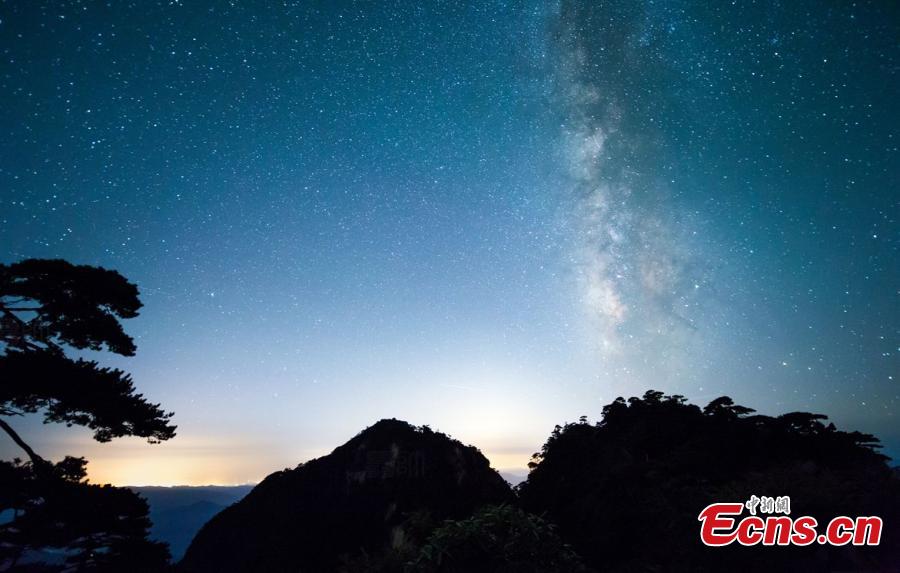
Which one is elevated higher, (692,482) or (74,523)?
(692,482)

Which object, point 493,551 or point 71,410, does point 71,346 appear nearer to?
point 71,410

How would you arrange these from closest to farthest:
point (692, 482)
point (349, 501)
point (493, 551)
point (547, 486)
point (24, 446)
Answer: point (493, 551) < point (24, 446) < point (692, 482) < point (547, 486) < point (349, 501)

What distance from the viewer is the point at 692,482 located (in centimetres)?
1344

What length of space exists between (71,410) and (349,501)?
63.0 feet

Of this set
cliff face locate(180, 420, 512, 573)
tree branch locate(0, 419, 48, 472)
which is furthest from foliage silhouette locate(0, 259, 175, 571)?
cliff face locate(180, 420, 512, 573)

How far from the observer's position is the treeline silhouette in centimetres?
830

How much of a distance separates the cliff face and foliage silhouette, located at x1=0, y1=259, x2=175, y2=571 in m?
14.5

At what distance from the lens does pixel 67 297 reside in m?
9.91

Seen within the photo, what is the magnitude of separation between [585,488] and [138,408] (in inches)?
626

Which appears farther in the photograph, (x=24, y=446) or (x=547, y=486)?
(x=547, y=486)

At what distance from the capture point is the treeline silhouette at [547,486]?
8.30m

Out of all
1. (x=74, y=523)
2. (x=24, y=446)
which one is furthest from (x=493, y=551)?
(x=24, y=446)

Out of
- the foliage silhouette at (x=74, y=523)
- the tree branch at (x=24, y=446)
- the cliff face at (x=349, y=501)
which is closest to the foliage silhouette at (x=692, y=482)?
the cliff face at (x=349, y=501)

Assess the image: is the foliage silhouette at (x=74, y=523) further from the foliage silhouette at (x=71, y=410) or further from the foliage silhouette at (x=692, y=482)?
the foliage silhouette at (x=692, y=482)
